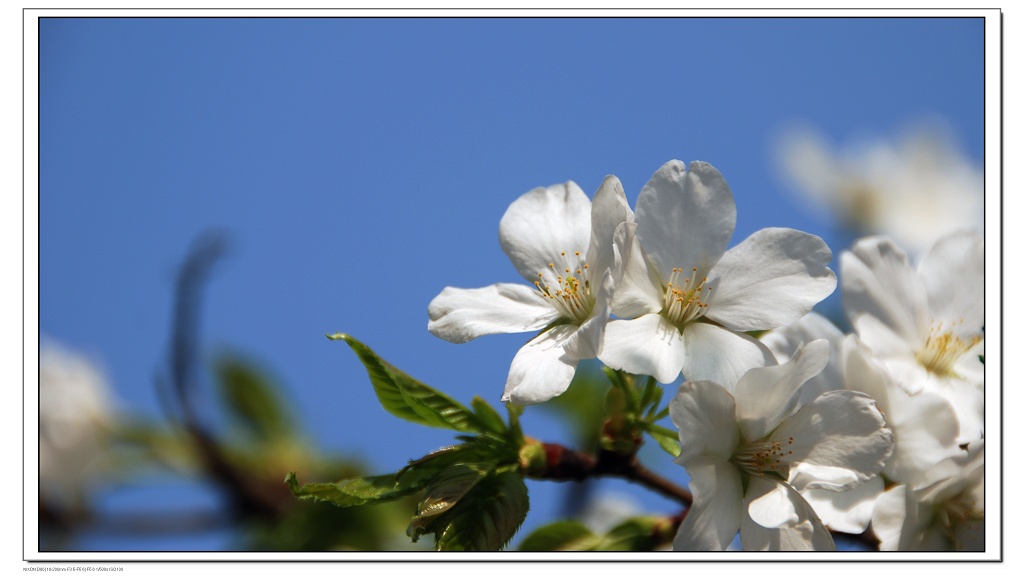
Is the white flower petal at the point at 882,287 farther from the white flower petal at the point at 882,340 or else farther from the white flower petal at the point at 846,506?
the white flower petal at the point at 846,506

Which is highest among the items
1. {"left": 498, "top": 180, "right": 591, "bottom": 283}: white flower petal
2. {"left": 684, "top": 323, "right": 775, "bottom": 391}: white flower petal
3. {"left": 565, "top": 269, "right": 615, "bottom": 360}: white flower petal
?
{"left": 498, "top": 180, "right": 591, "bottom": 283}: white flower petal

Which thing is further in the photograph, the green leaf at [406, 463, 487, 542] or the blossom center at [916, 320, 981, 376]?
the blossom center at [916, 320, 981, 376]

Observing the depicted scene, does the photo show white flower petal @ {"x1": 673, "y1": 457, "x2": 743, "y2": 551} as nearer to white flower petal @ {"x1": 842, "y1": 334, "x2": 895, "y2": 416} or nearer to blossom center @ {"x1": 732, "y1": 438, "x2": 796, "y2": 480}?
blossom center @ {"x1": 732, "y1": 438, "x2": 796, "y2": 480}

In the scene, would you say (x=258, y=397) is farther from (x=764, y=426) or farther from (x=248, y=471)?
(x=764, y=426)

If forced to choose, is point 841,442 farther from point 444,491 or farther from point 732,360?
point 444,491

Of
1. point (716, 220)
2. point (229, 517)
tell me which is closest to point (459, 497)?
point (716, 220)

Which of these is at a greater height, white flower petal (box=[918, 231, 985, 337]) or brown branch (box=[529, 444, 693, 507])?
white flower petal (box=[918, 231, 985, 337])

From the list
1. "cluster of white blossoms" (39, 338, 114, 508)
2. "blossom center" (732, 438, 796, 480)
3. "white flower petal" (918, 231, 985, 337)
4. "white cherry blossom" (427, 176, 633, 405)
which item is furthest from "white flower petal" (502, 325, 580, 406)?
"cluster of white blossoms" (39, 338, 114, 508)

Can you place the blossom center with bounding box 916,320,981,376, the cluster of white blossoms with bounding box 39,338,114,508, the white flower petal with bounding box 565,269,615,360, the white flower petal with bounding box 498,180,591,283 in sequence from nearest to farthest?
the white flower petal with bounding box 565,269,615,360 → the white flower petal with bounding box 498,180,591,283 → the blossom center with bounding box 916,320,981,376 → the cluster of white blossoms with bounding box 39,338,114,508
